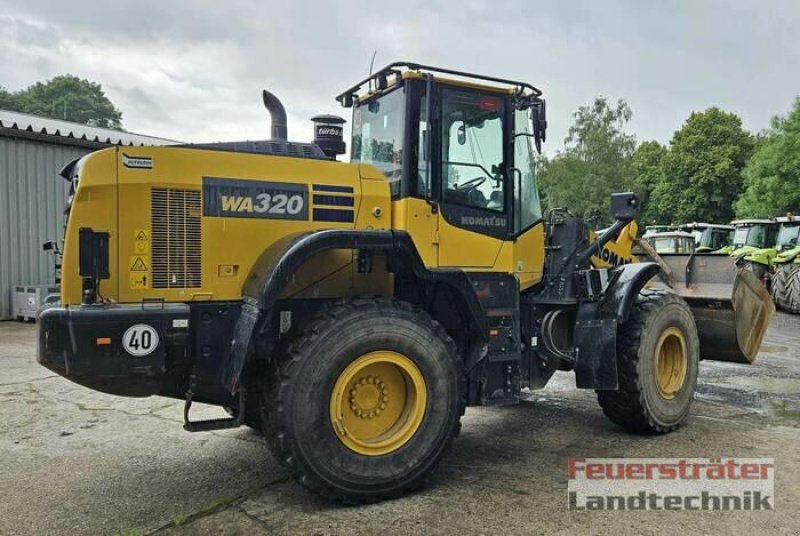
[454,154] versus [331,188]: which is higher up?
[454,154]

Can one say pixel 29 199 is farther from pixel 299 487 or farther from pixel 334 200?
pixel 299 487

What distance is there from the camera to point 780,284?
52.2 feet

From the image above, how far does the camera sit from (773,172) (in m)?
29.8

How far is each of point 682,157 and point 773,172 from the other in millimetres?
9923

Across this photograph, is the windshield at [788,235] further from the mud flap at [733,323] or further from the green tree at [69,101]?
the green tree at [69,101]

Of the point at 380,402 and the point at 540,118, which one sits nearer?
the point at 380,402

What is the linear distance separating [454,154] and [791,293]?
1374 centimetres

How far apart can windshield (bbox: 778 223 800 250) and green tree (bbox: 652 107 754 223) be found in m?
19.5

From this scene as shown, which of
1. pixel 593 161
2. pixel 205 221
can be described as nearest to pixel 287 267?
pixel 205 221

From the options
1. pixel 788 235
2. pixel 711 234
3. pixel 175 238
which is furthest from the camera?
pixel 711 234

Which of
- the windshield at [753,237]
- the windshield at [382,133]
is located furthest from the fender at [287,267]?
the windshield at [753,237]

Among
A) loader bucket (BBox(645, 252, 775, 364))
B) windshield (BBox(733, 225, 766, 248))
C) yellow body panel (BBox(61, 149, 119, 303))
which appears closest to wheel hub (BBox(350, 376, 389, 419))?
yellow body panel (BBox(61, 149, 119, 303))

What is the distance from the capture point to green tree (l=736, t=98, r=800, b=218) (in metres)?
29.1

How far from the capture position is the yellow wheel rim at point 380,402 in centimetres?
401
